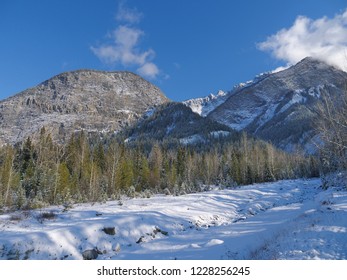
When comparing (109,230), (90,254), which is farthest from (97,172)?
(90,254)

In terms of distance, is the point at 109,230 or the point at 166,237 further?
the point at 166,237

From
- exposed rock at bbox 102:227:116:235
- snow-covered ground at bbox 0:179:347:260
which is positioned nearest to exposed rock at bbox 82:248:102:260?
snow-covered ground at bbox 0:179:347:260

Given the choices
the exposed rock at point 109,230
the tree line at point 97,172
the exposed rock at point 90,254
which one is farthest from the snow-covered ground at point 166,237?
the tree line at point 97,172

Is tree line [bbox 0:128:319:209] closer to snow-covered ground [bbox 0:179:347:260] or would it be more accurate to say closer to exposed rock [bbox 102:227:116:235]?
snow-covered ground [bbox 0:179:347:260]

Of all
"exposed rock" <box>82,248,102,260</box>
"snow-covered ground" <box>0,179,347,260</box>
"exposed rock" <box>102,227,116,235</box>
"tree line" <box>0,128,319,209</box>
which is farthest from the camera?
"tree line" <box>0,128,319,209</box>

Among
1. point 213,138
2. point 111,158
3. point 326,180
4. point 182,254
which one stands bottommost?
point 182,254

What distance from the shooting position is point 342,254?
35.5 ft

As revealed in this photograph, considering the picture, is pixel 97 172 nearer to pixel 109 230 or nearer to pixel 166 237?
pixel 109 230

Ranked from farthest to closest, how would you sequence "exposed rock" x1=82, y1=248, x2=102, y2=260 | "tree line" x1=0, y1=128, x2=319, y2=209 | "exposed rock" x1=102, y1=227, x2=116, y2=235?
"tree line" x1=0, y1=128, x2=319, y2=209 < "exposed rock" x1=102, y1=227, x2=116, y2=235 < "exposed rock" x1=82, y1=248, x2=102, y2=260

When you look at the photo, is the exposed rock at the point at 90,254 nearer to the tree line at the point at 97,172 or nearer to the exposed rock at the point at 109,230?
the exposed rock at the point at 109,230

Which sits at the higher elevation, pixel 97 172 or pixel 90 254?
pixel 97 172
